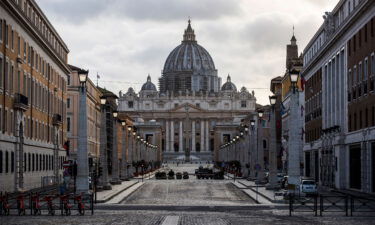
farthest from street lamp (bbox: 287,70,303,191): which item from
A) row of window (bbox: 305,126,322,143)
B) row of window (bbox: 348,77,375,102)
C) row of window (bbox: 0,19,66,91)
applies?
row of window (bbox: 305,126,322,143)

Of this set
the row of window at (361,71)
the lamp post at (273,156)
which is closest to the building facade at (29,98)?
the lamp post at (273,156)

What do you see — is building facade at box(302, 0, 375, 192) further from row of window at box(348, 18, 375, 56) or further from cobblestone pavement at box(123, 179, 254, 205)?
cobblestone pavement at box(123, 179, 254, 205)

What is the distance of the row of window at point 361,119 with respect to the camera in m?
56.7

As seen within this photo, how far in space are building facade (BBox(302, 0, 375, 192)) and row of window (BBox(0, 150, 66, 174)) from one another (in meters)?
23.6

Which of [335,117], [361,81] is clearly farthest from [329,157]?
[361,81]

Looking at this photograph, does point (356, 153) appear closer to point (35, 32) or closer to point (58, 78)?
point (35, 32)

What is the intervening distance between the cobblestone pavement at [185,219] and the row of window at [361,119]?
19491 mm

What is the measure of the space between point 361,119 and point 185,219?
96.2ft

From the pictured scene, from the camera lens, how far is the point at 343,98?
6850 centimetres

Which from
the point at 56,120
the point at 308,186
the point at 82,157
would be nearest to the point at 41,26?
the point at 56,120

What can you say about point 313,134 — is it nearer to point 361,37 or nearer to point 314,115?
point 314,115

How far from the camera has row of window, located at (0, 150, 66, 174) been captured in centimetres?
5603

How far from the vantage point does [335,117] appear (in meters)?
72.7

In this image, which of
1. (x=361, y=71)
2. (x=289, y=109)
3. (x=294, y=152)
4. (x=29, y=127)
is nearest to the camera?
(x=294, y=152)
